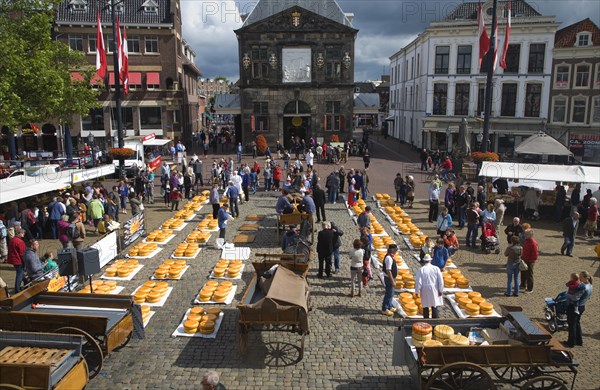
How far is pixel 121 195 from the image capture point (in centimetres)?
2256

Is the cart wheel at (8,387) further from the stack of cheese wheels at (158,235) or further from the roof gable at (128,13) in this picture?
the roof gable at (128,13)

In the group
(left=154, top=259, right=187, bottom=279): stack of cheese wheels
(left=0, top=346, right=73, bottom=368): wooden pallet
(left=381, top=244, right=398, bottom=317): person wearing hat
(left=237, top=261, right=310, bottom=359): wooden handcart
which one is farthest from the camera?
(left=154, top=259, right=187, bottom=279): stack of cheese wheels

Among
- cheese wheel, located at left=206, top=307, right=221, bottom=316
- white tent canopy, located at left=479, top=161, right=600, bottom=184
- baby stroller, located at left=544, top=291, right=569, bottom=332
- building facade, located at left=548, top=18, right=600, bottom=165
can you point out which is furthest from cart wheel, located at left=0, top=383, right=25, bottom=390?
building facade, located at left=548, top=18, right=600, bottom=165

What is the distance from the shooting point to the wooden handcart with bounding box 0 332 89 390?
7273 mm

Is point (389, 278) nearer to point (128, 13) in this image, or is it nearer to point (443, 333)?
point (443, 333)

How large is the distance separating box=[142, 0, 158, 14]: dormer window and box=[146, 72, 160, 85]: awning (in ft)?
20.5

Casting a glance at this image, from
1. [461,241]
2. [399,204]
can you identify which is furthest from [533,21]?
[461,241]

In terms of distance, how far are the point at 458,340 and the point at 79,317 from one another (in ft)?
23.2

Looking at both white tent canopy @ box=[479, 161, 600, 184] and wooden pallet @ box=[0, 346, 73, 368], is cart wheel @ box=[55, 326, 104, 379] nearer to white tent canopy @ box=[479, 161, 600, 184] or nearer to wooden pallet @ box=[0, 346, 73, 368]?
wooden pallet @ box=[0, 346, 73, 368]

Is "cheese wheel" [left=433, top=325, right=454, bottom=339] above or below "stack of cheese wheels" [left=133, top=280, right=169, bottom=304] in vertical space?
above

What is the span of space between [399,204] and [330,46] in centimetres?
2662

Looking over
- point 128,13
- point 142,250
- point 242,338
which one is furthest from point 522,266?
point 128,13

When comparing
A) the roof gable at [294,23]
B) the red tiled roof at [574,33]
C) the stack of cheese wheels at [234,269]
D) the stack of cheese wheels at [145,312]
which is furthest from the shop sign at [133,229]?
the red tiled roof at [574,33]

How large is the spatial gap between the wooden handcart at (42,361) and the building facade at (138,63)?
41.4 meters
